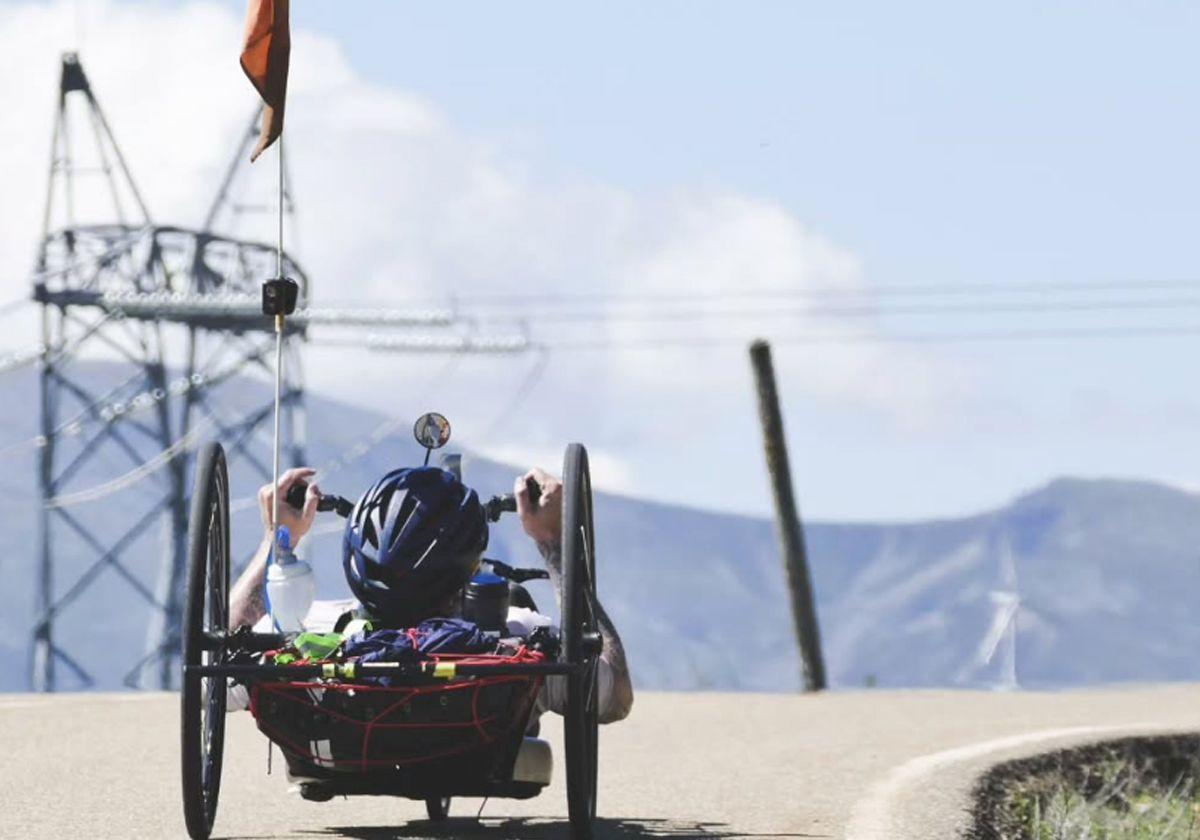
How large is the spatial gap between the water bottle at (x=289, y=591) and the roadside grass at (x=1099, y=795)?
2722 millimetres

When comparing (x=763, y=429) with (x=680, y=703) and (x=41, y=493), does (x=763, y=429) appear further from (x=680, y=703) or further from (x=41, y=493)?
(x=41, y=493)

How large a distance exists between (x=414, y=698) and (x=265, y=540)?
1037mm

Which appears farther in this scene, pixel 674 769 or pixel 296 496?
pixel 674 769

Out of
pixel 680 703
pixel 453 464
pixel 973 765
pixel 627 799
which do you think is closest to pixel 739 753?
pixel 973 765

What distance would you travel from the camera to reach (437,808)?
9.73m

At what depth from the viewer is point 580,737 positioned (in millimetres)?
7965

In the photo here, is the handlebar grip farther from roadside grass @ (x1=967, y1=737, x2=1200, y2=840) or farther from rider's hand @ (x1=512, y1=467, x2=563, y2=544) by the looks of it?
roadside grass @ (x1=967, y1=737, x2=1200, y2=840)

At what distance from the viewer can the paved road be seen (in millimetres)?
9695

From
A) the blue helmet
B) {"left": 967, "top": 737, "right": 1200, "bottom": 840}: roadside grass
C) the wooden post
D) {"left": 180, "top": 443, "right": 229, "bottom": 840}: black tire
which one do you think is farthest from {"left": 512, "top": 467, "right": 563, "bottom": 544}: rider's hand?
the wooden post

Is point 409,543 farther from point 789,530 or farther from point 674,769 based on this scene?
point 789,530

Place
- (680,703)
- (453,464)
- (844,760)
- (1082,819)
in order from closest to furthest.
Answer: (453,464) → (1082,819) → (844,760) → (680,703)

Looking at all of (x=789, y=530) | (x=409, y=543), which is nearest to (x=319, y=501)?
(x=409, y=543)

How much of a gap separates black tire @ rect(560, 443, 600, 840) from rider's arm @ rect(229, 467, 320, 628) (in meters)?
0.94

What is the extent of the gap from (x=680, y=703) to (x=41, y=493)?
68.9 metres
